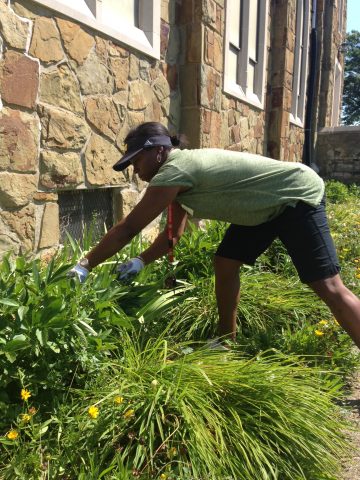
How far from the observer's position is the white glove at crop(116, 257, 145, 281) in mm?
2732

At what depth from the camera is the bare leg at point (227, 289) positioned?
2818 millimetres

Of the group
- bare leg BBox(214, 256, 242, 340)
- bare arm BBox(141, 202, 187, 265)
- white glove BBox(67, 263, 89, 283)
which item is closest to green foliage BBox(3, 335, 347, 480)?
white glove BBox(67, 263, 89, 283)

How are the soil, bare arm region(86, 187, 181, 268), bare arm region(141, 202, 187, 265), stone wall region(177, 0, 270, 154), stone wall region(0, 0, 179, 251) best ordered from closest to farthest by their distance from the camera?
the soil
bare arm region(86, 187, 181, 268)
bare arm region(141, 202, 187, 265)
stone wall region(0, 0, 179, 251)
stone wall region(177, 0, 270, 154)

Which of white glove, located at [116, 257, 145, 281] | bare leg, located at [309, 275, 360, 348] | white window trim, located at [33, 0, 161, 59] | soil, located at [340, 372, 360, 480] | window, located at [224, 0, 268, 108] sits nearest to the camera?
soil, located at [340, 372, 360, 480]

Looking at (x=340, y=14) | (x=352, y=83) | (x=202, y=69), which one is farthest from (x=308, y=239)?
(x=352, y=83)

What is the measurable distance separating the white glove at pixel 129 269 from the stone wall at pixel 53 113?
2.74 feet

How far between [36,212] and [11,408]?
1.62 meters

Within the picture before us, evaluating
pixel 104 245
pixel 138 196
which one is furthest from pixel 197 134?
pixel 104 245

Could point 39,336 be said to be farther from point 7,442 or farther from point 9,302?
point 7,442

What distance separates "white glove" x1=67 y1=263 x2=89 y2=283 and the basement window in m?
1.18

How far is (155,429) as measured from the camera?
1.93 meters

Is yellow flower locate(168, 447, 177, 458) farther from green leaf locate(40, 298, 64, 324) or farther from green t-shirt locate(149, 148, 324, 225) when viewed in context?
green t-shirt locate(149, 148, 324, 225)

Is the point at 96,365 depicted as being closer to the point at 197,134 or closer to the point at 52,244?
the point at 52,244

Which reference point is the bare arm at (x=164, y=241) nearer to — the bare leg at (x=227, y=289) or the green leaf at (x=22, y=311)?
the bare leg at (x=227, y=289)
